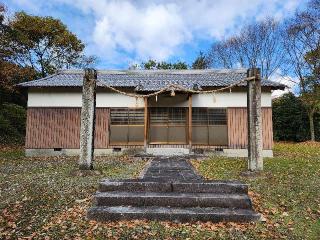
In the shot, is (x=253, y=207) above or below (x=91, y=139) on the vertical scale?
below

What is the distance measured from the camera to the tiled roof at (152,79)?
15.2m

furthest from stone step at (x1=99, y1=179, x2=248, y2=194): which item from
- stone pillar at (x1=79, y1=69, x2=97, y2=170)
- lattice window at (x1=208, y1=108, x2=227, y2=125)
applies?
lattice window at (x1=208, y1=108, x2=227, y2=125)

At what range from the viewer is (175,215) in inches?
222

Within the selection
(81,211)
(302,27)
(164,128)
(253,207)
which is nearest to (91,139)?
(81,211)

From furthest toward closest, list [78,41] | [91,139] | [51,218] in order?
[78,41] < [91,139] < [51,218]

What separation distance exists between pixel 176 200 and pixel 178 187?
535 mm

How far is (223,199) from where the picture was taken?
20.2ft

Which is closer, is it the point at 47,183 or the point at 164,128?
the point at 47,183

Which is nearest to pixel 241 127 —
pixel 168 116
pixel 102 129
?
pixel 168 116

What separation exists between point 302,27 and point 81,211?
82.8ft

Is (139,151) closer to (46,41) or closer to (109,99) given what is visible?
(109,99)

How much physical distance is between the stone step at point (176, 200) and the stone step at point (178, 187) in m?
0.32

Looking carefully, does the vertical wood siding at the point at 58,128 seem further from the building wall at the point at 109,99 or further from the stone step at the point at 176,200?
the stone step at the point at 176,200

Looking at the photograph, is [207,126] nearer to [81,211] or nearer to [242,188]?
[242,188]
